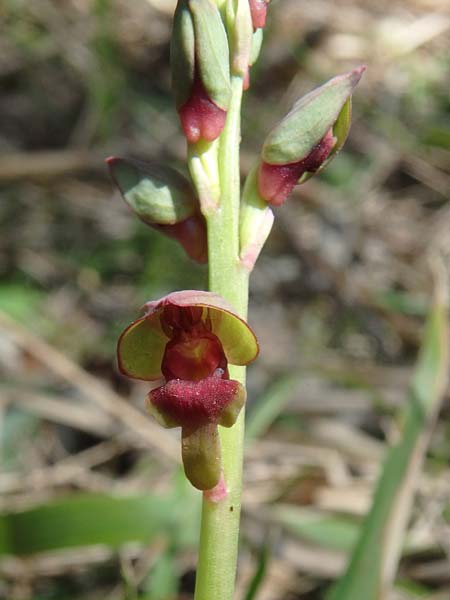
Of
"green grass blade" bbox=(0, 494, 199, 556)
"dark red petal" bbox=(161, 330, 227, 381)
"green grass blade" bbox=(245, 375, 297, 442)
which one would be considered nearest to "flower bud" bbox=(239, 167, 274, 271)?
"dark red petal" bbox=(161, 330, 227, 381)

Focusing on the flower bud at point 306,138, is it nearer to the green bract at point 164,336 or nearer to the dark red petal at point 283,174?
the dark red petal at point 283,174

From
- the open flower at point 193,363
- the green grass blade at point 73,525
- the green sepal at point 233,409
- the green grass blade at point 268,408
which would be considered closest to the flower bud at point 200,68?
the open flower at point 193,363

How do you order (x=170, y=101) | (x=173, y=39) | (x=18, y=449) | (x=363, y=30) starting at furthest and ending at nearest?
1. (x=363, y=30)
2. (x=170, y=101)
3. (x=18, y=449)
4. (x=173, y=39)

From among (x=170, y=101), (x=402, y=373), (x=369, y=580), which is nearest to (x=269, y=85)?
(x=170, y=101)

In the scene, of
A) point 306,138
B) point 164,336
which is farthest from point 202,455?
point 306,138

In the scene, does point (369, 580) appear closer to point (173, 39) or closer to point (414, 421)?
point (414, 421)

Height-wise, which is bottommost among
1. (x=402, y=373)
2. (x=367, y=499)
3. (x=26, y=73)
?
(x=367, y=499)

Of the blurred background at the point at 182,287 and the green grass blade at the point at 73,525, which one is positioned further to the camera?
the blurred background at the point at 182,287
